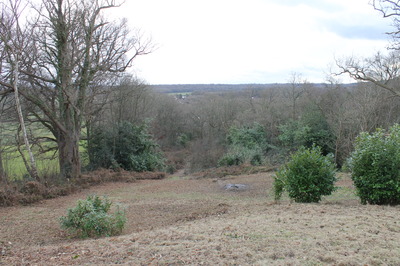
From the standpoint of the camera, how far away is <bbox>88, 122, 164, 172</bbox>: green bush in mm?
20781

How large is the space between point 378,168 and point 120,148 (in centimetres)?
1655

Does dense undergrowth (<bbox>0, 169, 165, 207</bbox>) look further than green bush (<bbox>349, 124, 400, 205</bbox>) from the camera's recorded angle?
Yes

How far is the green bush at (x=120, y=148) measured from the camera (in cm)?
2078

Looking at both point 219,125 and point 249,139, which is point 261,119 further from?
point 219,125

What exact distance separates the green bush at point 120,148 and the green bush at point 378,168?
49.8 feet

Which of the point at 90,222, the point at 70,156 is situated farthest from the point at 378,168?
the point at 70,156

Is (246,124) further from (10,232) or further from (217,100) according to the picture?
(10,232)

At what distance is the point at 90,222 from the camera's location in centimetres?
655

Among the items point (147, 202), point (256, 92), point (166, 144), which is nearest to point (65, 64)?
point (147, 202)

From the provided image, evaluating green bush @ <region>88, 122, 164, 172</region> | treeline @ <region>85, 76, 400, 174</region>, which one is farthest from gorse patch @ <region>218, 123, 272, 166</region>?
green bush @ <region>88, 122, 164, 172</region>

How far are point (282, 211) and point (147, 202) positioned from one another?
214 inches

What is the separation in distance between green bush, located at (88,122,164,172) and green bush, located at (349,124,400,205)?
49.8 ft

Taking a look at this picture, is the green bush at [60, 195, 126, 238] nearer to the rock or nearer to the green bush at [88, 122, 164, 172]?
the rock

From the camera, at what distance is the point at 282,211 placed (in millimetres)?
7395
